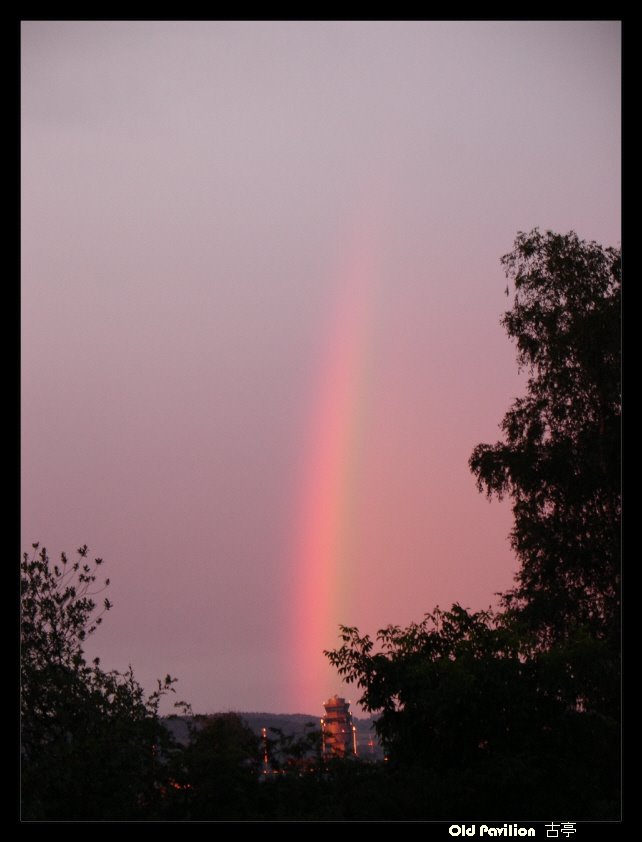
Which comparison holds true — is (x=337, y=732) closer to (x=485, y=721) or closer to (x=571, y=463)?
(x=485, y=721)

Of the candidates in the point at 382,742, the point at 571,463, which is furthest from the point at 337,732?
the point at 571,463

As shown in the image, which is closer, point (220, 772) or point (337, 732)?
point (220, 772)

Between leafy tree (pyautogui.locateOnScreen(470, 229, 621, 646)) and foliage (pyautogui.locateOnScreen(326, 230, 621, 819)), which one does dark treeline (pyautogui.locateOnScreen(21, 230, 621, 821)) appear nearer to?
foliage (pyautogui.locateOnScreen(326, 230, 621, 819))

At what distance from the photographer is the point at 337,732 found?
13.4 metres

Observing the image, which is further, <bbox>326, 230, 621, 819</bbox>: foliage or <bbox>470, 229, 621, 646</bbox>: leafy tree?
<bbox>470, 229, 621, 646</bbox>: leafy tree

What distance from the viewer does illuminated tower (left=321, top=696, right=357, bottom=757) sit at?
42.4ft

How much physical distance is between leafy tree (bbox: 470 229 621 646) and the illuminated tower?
5.76m

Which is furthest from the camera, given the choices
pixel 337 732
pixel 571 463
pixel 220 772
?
pixel 571 463

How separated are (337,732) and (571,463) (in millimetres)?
9625

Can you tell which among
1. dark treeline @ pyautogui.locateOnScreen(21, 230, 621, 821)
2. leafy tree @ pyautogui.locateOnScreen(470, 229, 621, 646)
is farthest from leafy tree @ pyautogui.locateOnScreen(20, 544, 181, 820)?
leafy tree @ pyautogui.locateOnScreen(470, 229, 621, 646)
